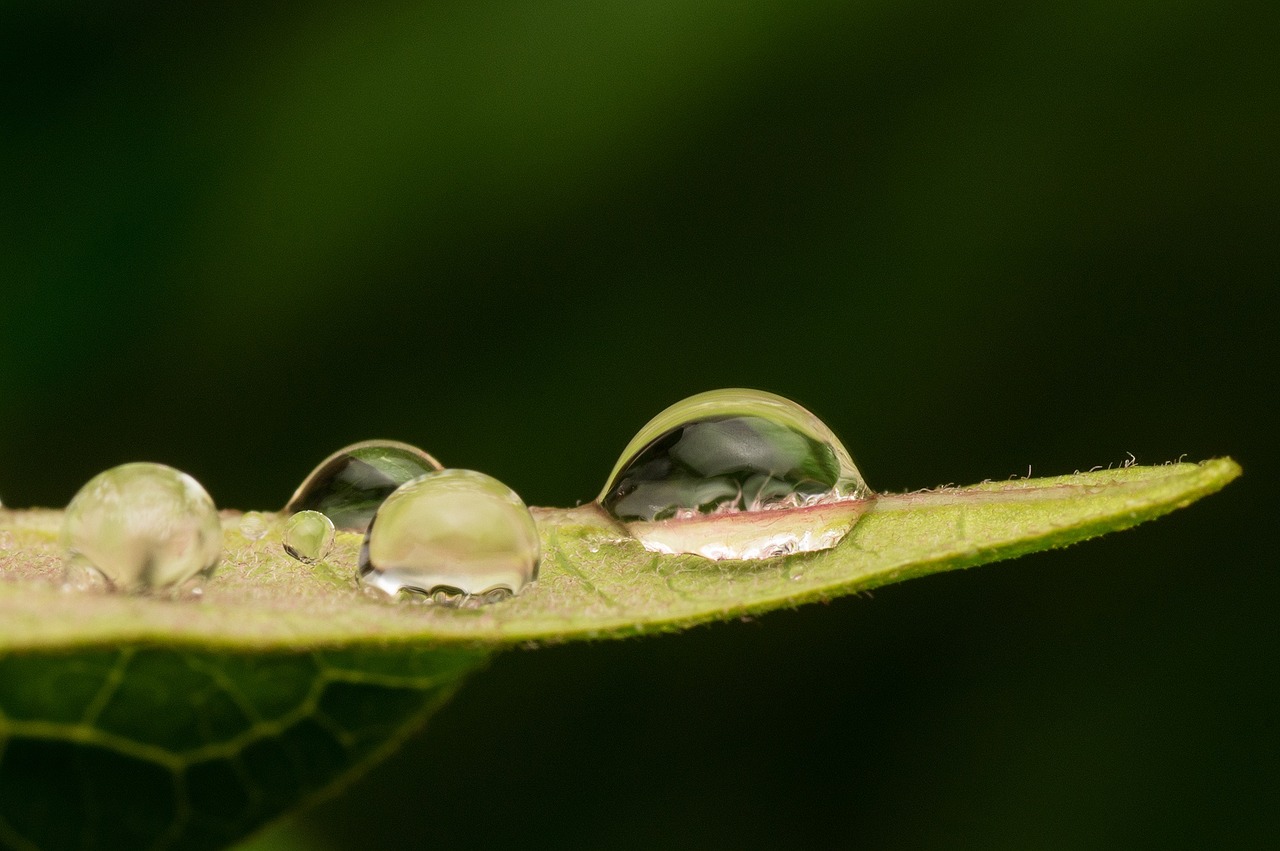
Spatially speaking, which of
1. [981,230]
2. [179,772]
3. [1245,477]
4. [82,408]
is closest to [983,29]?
[981,230]

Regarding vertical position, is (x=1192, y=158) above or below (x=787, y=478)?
above

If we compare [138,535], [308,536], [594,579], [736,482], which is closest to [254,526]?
[308,536]

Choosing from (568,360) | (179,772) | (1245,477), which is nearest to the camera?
(179,772)

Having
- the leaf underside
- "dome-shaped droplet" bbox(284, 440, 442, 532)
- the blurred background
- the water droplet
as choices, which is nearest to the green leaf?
the leaf underside

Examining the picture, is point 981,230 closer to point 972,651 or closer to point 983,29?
point 983,29

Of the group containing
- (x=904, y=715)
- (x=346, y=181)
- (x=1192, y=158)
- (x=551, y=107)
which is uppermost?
(x=1192, y=158)

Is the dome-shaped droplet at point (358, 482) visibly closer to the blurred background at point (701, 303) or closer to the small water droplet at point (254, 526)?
the small water droplet at point (254, 526)

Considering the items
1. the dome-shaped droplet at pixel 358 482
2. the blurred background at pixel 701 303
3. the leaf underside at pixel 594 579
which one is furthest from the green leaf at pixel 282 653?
the blurred background at pixel 701 303

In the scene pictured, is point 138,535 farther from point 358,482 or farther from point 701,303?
point 701,303
